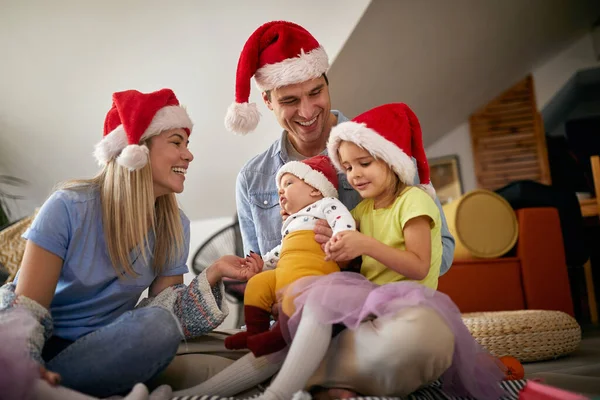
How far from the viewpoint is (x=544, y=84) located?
17.3 ft

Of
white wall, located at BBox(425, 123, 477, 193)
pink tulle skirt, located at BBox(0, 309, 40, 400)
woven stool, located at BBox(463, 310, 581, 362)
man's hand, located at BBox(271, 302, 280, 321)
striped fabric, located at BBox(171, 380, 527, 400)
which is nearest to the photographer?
pink tulle skirt, located at BBox(0, 309, 40, 400)

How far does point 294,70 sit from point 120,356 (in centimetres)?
100

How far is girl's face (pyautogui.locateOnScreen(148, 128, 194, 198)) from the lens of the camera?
174cm

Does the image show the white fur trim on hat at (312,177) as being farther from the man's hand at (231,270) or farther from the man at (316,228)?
the man's hand at (231,270)

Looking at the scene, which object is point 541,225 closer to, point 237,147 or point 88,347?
point 237,147

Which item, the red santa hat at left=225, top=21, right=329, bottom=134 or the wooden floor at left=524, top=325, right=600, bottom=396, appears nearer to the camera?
the wooden floor at left=524, top=325, right=600, bottom=396

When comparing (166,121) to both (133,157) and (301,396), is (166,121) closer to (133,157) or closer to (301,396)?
(133,157)

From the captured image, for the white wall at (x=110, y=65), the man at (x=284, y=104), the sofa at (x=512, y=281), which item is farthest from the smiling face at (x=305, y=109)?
the sofa at (x=512, y=281)

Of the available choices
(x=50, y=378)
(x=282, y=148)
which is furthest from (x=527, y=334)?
(x=50, y=378)

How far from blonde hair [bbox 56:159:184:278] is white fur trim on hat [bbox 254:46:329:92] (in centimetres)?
48

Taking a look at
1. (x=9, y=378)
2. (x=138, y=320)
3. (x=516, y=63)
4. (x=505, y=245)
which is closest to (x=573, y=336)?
(x=505, y=245)

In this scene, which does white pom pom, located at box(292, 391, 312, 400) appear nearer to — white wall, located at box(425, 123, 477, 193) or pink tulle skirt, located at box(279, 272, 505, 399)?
pink tulle skirt, located at box(279, 272, 505, 399)

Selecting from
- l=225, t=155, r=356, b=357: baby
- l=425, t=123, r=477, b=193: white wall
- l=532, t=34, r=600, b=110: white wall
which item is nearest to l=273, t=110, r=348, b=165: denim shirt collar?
l=225, t=155, r=356, b=357: baby

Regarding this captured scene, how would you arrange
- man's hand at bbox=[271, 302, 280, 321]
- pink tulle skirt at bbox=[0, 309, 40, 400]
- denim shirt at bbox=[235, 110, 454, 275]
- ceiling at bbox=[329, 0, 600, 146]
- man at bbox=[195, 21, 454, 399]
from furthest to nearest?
ceiling at bbox=[329, 0, 600, 146], denim shirt at bbox=[235, 110, 454, 275], man's hand at bbox=[271, 302, 280, 321], man at bbox=[195, 21, 454, 399], pink tulle skirt at bbox=[0, 309, 40, 400]
